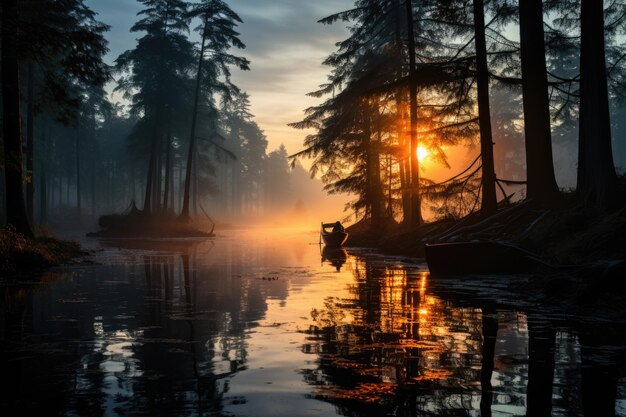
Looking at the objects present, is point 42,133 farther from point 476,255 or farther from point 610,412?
point 610,412

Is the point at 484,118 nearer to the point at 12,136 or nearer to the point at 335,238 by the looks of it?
the point at 335,238

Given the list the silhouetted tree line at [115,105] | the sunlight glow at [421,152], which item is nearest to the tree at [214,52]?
the silhouetted tree line at [115,105]

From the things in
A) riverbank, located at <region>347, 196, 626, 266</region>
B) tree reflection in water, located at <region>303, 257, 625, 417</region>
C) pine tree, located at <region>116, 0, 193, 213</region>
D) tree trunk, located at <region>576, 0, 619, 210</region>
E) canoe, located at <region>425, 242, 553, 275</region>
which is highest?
pine tree, located at <region>116, 0, 193, 213</region>

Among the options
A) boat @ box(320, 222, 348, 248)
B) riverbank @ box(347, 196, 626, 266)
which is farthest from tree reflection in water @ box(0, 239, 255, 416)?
boat @ box(320, 222, 348, 248)

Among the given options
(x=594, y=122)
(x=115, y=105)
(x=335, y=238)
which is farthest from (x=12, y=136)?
(x=115, y=105)

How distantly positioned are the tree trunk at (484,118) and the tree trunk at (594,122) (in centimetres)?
382

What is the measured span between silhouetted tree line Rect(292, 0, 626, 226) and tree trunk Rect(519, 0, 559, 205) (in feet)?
0.10

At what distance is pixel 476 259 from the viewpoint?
13.8m

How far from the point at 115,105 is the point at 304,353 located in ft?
299

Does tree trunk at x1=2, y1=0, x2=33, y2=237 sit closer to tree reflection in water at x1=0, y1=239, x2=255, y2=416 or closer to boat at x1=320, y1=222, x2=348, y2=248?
tree reflection in water at x1=0, y1=239, x2=255, y2=416

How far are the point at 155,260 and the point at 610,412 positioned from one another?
1699cm

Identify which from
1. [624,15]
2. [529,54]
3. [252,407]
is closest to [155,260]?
[529,54]

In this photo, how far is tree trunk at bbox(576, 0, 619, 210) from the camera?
13.4 meters

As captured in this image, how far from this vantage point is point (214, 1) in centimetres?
3919
